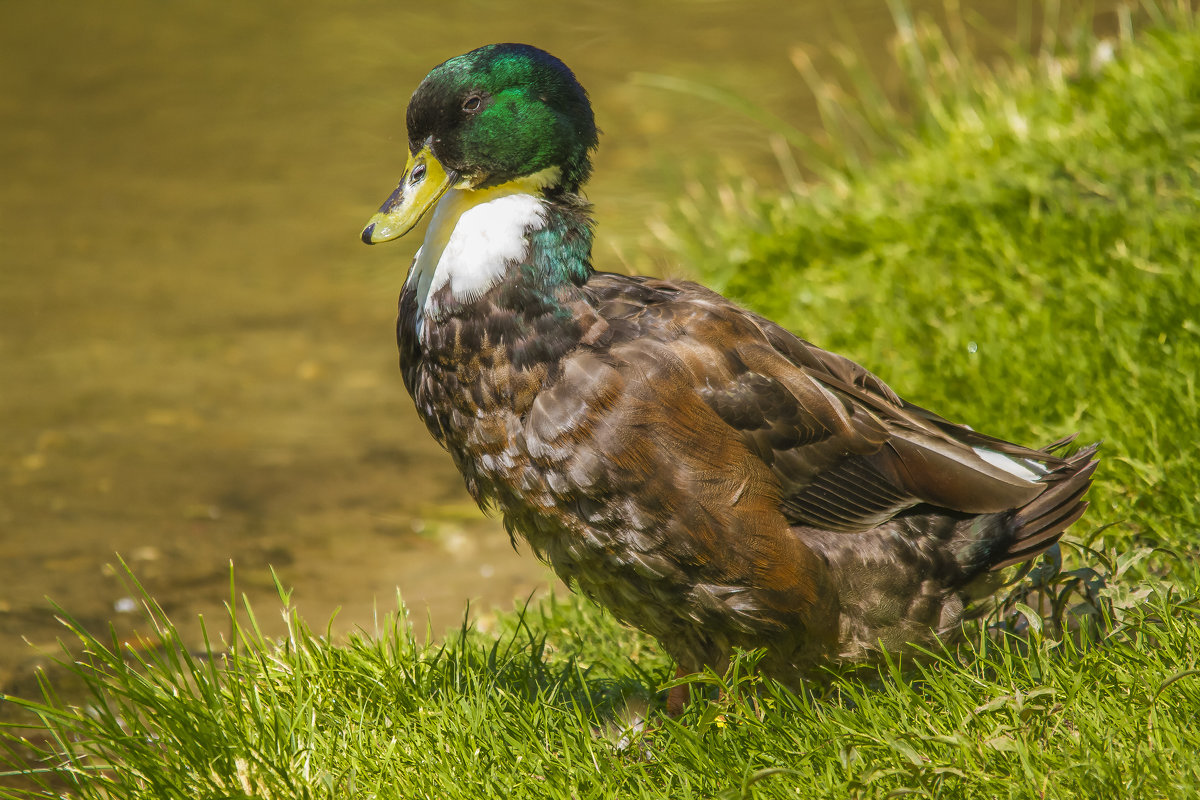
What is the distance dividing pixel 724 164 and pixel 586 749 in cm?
529

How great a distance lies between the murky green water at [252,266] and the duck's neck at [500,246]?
2.93 ft

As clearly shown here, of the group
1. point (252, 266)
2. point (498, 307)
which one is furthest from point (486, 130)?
point (252, 266)

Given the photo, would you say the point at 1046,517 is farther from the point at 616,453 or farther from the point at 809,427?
the point at 616,453

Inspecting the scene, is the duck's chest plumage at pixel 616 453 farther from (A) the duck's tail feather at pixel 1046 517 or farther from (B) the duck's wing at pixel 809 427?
(A) the duck's tail feather at pixel 1046 517

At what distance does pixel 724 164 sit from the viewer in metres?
7.56

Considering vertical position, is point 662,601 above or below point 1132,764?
above

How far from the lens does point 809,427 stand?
3000 millimetres

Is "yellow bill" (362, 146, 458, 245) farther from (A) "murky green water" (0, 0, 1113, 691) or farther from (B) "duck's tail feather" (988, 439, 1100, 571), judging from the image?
(B) "duck's tail feather" (988, 439, 1100, 571)

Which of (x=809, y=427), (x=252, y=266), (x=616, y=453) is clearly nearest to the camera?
(x=616, y=453)

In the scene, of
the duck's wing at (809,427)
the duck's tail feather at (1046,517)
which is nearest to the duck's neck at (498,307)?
the duck's wing at (809,427)

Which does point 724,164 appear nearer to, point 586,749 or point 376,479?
point 376,479

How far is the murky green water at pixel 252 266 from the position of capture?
4785 millimetres

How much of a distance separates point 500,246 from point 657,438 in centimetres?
60

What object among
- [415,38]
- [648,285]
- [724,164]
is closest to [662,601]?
[648,285]
